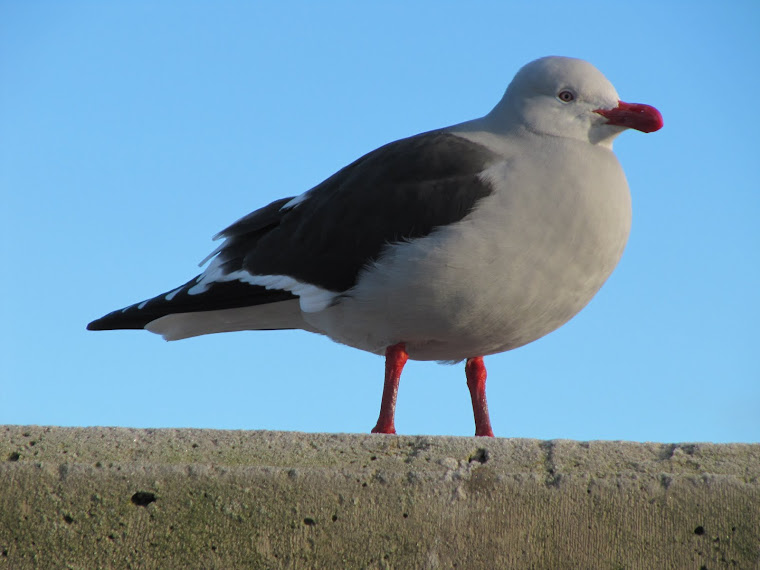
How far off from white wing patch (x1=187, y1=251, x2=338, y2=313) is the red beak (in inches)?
67.8

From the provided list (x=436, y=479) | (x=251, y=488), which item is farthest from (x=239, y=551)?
(x=436, y=479)

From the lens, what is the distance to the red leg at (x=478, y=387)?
5148 millimetres

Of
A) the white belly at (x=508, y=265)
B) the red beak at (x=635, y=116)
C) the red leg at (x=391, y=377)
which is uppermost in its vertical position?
the red beak at (x=635, y=116)

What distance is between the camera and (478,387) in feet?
16.9

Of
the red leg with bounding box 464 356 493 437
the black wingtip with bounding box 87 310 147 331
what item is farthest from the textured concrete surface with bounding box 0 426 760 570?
the black wingtip with bounding box 87 310 147 331

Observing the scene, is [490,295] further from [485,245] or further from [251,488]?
[251,488]

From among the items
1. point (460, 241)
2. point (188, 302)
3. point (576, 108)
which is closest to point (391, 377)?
point (460, 241)

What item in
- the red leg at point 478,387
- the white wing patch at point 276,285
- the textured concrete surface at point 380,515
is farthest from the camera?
the red leg at point 478,387

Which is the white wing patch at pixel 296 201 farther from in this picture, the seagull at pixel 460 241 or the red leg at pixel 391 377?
the red leg at pixel 391 377

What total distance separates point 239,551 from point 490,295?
5.55ft

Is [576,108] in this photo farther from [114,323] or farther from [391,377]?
[114,323]

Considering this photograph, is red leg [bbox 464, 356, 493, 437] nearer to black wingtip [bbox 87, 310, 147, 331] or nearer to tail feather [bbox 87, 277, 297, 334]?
tail feather [bbox 87, 277, 297, 334]

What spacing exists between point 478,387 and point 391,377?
717 mm

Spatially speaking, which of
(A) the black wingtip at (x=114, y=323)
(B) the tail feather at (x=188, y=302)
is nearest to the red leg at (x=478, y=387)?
(B) the tail feather at (x=188, y=302)
